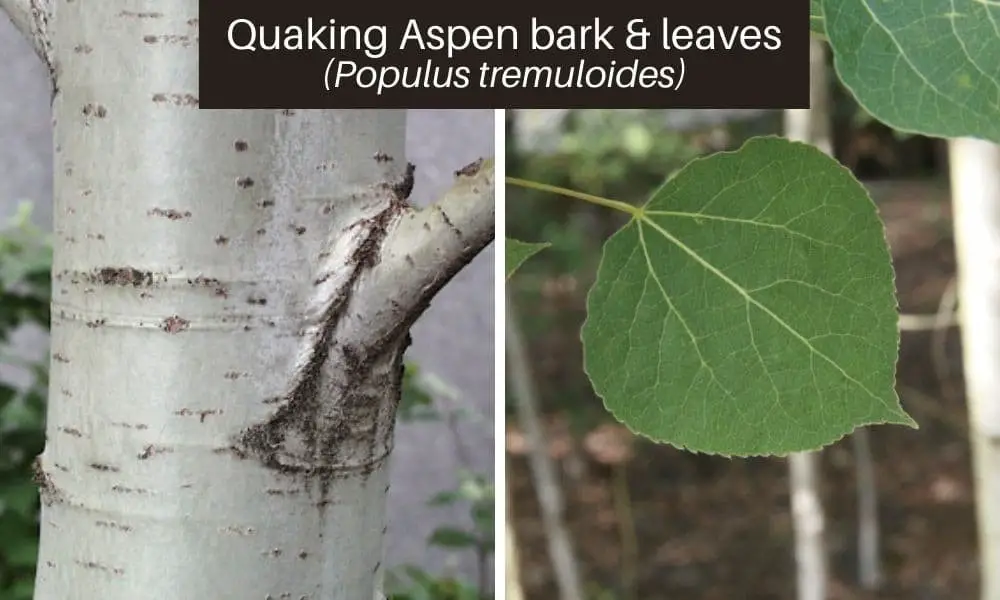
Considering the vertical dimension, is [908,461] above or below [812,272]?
below

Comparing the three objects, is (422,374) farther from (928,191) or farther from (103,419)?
(928,191)

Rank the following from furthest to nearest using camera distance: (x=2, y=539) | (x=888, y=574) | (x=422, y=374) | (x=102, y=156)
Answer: (x=888, y=574), (x=422, y=374), (x=2, y=539), (x=102, y=156)

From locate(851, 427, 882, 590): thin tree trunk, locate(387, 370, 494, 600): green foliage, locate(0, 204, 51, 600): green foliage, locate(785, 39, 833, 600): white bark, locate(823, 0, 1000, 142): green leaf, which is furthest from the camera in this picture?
locate(851, 427, 882, 590): thin tree trunk

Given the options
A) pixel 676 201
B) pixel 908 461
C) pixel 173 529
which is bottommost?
pixel 908 461

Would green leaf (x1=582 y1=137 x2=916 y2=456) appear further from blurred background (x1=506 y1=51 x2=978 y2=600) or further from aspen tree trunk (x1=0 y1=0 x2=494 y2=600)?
blurred background (x1=506 y1=51 x2=978 y2=600)

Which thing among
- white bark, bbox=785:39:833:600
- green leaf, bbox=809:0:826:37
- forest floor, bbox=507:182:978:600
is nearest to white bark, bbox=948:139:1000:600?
white bark, bbox=785:39:833:600

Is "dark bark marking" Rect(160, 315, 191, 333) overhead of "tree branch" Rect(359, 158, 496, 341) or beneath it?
beneath

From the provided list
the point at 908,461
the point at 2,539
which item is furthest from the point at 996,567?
the point at 908,461
